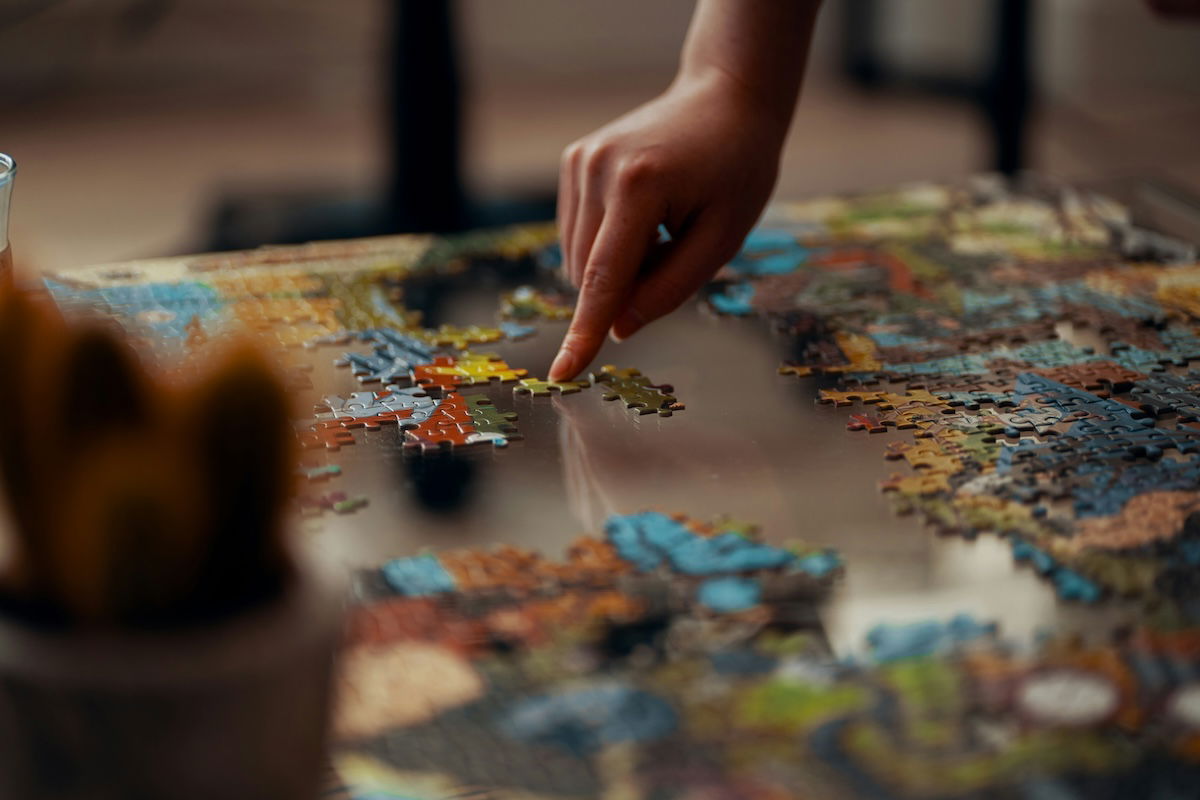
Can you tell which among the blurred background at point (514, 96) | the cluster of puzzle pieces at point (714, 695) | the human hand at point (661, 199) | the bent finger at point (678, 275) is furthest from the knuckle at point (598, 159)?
the blurred background at point (514, 96)

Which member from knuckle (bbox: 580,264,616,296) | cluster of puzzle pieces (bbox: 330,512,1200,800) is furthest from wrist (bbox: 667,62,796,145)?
cluster of puzzle pieces (bbox: 330,512,1200,800)

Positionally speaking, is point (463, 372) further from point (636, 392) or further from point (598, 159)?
point (598, 159)

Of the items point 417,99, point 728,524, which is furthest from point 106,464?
point 417,99

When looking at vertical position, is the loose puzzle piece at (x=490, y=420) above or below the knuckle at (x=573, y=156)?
below

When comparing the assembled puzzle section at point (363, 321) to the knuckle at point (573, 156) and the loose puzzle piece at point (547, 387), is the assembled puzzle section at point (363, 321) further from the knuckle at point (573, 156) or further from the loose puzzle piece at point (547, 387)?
the knuckle at point (573, 156)

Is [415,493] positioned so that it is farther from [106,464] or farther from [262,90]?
[262,90]

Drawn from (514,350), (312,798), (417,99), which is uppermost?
(312,798)

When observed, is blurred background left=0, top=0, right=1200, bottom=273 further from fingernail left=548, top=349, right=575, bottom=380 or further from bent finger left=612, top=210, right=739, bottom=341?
fingernail left=548, top=349, right=575, bottom=380
